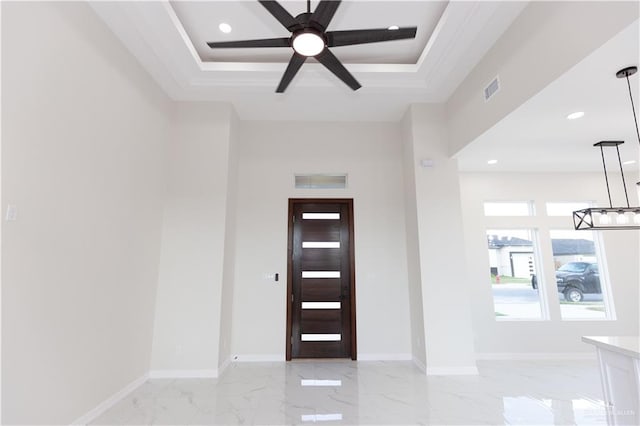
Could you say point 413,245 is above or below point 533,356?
above

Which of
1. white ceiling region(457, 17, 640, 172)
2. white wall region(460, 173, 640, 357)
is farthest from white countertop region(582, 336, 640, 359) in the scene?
white wall region(460, 173, 640, 357)

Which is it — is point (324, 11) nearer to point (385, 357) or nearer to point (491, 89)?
point (491, 89)

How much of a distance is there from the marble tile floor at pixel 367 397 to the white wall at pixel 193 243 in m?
0.36

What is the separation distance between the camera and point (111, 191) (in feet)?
9.88

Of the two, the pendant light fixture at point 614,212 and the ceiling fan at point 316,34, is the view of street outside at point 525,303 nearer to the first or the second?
the pendant light fixture at point 614,212

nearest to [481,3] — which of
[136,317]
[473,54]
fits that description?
[473,54]

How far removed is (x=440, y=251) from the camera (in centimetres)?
413

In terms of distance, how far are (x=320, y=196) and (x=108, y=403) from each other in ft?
11.6

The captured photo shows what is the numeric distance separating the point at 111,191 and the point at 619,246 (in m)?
7.30

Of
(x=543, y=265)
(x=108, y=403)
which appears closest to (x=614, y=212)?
(x=543, y=265)

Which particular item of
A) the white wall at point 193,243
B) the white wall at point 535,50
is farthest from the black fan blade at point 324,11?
the white wall at point 193,243

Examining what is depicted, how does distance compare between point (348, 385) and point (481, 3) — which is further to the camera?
point (348, 385)

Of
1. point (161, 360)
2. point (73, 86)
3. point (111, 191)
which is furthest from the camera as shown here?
point (161, 360)

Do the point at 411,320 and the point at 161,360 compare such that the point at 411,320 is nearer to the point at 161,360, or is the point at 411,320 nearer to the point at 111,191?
the point at 161,360
